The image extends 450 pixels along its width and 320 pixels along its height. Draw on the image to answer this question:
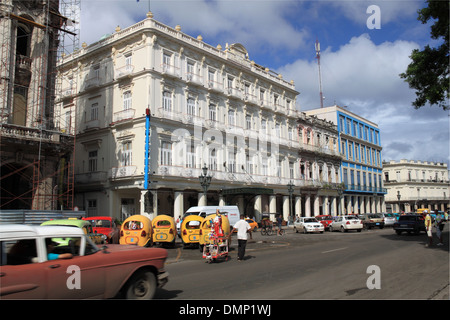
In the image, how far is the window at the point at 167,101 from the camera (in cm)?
2992

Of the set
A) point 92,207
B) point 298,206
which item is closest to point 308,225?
point 298,206

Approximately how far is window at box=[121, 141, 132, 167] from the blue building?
3319 cm

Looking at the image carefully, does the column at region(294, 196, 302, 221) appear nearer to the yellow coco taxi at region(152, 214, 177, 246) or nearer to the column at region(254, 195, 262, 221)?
the column at region(254, 195, 262, 221)

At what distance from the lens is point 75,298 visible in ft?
18.7

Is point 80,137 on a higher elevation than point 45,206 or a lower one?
higher

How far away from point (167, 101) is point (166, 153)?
14.3 ft

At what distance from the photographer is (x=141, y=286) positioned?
677 cm

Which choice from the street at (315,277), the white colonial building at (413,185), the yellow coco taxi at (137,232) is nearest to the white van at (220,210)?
the yellow coco taxi at (137,232)

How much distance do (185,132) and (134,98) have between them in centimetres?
502

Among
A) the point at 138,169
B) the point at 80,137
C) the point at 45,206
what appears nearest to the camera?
the point at 45,206

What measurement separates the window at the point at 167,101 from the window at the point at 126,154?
4.18 meters

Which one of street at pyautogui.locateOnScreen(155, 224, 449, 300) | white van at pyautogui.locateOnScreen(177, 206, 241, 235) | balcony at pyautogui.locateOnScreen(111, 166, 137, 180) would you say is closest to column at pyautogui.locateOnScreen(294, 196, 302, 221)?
white van at pyautogui.locateOnScreen(177, 206, 241, 235)
